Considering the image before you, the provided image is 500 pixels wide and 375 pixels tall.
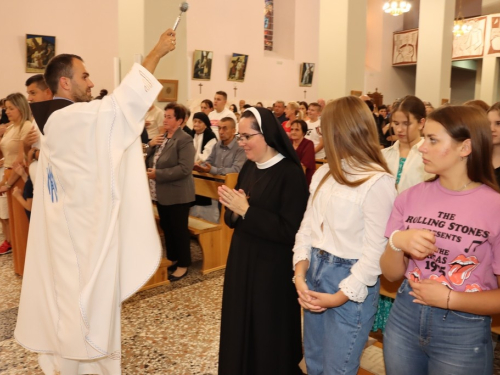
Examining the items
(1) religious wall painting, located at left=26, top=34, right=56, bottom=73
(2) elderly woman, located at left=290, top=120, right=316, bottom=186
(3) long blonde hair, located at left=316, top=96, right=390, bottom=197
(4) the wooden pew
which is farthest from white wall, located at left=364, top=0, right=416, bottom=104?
(3) long blonde hair, located at left=316, top=96, right=390, bottom=197

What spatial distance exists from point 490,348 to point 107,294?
5.63ft

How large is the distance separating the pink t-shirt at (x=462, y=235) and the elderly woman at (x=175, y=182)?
3.21 meters

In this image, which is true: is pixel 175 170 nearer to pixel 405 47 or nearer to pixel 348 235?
pixel 348 235

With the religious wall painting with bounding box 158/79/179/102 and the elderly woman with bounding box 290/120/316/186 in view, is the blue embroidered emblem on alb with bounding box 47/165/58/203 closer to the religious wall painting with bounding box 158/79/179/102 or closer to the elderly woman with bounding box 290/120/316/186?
the elderly woman with bounding box 290/120/316/186

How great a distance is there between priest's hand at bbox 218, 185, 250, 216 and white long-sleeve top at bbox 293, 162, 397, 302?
0.39m

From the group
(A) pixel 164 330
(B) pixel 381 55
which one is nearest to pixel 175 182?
(A) pixel 164 330

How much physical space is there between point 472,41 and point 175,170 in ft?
50.3

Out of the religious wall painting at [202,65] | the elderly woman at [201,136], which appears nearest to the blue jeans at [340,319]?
the elderly woman at [201,136]

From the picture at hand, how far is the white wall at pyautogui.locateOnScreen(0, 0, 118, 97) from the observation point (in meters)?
11.1

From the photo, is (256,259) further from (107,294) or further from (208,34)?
(208,34)

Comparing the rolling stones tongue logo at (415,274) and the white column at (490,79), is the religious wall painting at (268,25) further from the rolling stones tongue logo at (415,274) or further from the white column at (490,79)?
the rolling stones tongue logo at (415,274)

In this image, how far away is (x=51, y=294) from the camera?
98.7 inches

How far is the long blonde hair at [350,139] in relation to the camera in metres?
1.98

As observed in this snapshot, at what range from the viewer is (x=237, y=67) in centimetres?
1541
